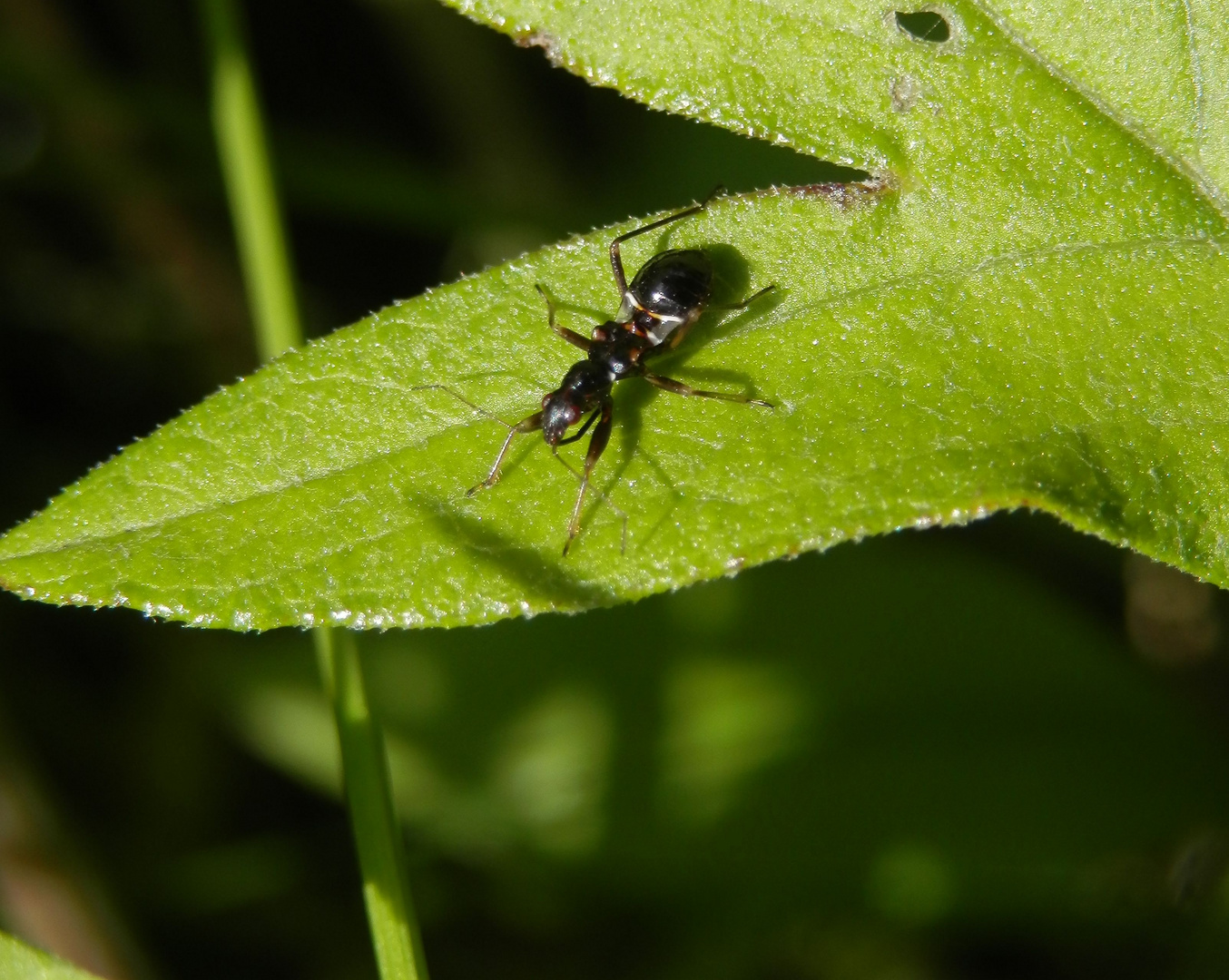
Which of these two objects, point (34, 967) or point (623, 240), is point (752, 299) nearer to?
point (623, 240)

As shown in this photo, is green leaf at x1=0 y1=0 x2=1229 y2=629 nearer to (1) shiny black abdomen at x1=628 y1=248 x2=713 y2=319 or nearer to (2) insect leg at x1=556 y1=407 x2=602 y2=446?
(2) insect leg at x1=556 y1=407 x2=602 y2=446

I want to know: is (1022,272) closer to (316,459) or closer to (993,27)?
(993,27)

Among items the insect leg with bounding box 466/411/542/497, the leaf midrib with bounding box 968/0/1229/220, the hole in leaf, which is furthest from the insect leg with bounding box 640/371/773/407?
the leaf midrib with bounding box 968/0/1229/220

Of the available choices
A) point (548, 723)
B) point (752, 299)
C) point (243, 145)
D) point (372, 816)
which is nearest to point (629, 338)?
point (752, 299)

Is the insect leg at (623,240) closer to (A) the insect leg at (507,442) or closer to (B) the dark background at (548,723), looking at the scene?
(A) the insect leg at (507,442)

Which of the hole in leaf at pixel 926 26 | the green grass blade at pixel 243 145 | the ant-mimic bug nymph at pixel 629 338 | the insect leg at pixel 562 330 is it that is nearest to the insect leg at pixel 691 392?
the ant-mimic bug nymph at pixel 629 338

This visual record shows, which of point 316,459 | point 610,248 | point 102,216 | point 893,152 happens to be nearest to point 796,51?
point 893,152
